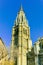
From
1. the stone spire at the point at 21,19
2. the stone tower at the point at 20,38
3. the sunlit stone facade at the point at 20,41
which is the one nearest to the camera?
the sunlit stone facade at the point at 20,41

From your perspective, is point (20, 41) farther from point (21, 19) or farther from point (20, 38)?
point (21, 19)

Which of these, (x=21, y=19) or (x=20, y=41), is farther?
(x=21, y=19)

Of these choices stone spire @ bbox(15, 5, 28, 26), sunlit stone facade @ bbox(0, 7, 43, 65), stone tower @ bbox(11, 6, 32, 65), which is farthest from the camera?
stone spire @ bbox(15, 5, 28, 26)

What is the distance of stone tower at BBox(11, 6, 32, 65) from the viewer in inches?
3188

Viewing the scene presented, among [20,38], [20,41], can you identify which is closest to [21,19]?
[20,38]

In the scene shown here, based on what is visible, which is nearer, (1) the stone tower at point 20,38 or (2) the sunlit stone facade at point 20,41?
(2) the sunlit stone facade at point 20,41

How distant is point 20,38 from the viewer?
8588 cm

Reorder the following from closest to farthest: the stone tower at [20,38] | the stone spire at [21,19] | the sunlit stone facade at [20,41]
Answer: the sunlit stone facade at [20,41] < the stone tower at [20,38] < the stone spire at [21,19]

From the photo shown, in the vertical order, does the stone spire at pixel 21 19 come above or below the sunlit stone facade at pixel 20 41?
above

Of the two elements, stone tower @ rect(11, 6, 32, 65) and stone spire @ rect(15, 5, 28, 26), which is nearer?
stone tower @ rect(11, 6, 32, 65)

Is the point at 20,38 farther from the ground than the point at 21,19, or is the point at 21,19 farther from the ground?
the point at 21,19

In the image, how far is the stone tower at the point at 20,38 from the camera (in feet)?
266

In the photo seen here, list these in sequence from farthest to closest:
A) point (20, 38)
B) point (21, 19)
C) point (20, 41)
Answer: point (21, 19), point (20, 38), point (20, 41)

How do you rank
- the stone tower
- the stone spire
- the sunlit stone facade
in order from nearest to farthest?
the sunlit stone facade < the stone tower < the stone spire
